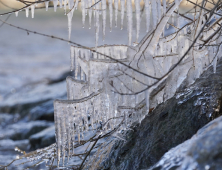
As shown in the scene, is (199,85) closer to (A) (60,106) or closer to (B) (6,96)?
(A) (60,106)

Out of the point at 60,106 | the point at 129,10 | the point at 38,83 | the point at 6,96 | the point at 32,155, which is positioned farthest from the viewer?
the point at 38,83

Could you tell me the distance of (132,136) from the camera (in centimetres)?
229

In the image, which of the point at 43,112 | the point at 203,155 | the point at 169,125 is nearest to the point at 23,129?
the point at 43,112

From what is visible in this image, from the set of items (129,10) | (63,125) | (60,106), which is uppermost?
(129,10)

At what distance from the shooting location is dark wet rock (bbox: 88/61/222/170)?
1806mm

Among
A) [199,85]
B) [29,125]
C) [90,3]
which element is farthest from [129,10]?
[29,125]

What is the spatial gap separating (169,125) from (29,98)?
8.60m

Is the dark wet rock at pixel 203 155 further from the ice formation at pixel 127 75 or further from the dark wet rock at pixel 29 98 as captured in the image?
the dark wet rock at pixel 29 98

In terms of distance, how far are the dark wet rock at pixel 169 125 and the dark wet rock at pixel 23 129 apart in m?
5.76

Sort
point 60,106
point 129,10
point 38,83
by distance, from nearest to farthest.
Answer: point 129,10 → point 60,106 → point 38,83

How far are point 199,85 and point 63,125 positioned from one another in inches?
44.5

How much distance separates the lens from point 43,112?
8.21 m

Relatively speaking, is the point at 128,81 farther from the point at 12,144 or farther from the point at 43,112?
the point at 43,112

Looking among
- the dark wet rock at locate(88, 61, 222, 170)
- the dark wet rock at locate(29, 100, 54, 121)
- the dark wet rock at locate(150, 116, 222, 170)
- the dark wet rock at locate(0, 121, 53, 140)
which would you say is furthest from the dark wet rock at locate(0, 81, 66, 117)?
the dark wet rock at locate(150, 116, 222, 170)
